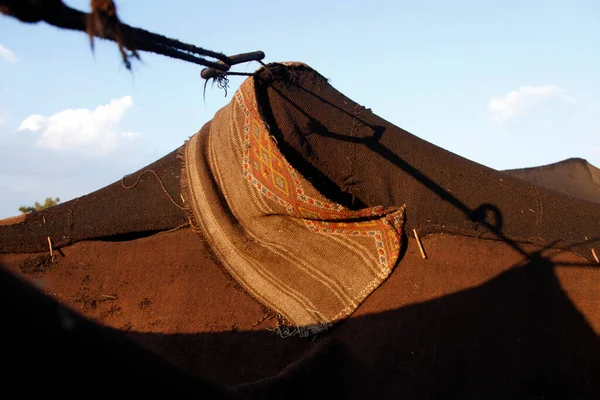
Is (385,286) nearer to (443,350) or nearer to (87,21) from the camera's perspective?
(443,350)

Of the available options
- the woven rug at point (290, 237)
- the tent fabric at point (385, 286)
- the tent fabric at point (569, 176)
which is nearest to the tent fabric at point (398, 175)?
the tent fabric at point (385, 286)

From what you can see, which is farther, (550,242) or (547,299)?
(550,242)

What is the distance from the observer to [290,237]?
279cm

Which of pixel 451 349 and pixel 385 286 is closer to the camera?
pixel 451 349

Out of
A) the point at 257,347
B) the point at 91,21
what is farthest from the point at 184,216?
the point at 91,21

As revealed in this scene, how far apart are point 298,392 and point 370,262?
82 cm

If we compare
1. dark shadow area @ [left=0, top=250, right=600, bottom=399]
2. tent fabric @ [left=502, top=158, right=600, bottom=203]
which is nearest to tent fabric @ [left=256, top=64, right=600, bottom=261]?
dark shadow area @ [left=0, top=250, right=600, bottom=399]

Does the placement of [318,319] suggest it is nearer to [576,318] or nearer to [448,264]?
[448,264]

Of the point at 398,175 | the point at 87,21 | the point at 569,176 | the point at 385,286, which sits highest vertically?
the point at 87,21

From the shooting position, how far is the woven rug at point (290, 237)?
2.71 m

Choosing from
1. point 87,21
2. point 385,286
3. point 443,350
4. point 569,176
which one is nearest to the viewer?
point 87,21

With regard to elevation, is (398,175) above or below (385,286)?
above

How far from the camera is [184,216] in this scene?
9.59ft

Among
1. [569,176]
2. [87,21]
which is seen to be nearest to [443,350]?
[87,21]
